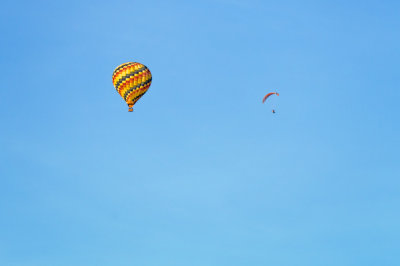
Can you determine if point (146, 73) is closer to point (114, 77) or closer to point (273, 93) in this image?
point (114, 77)

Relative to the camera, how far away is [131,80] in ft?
489

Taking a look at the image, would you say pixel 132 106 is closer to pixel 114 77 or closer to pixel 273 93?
pixel 114 77

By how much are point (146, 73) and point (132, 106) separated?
7.63 m

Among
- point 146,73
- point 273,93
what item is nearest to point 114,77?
point 146,73

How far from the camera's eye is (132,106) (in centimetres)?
15188

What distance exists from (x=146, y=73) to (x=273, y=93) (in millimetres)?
27244

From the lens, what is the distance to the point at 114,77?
152m

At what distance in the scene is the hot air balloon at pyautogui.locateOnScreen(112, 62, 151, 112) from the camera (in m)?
149

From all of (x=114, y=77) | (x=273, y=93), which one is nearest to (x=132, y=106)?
(x=114, y=77)

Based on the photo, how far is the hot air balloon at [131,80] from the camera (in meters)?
149

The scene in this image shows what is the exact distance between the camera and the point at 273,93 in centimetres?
14575

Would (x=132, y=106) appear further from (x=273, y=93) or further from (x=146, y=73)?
(x=273, y=93)

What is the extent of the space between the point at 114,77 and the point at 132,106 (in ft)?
23.7
